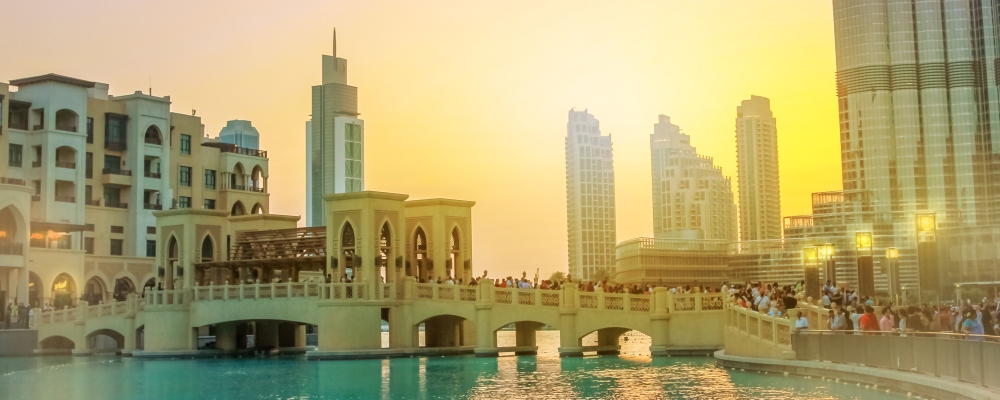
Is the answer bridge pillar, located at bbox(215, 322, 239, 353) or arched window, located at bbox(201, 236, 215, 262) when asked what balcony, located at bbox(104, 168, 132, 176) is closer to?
arched window, located at bbox(201, 236, 215, 262)

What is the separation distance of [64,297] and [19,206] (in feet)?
26.4

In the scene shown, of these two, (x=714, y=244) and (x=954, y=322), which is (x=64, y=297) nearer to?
(x=954, y=322)

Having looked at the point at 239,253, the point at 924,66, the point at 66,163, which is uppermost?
the point at 924,66

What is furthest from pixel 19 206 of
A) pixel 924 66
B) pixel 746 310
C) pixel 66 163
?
pixel 924 66

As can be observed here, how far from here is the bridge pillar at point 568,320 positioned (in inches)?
1724

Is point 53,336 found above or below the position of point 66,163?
below

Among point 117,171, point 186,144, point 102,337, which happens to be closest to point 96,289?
point 117,171

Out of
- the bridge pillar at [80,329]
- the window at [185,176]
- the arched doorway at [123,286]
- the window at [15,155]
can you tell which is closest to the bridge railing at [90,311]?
the bridge pillar at [80,329]

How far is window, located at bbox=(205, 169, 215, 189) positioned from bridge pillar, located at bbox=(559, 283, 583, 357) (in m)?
48.8

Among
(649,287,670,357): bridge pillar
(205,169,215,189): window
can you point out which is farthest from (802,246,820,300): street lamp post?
(205,169,215,189): window

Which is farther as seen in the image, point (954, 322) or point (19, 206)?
point (19, 206)

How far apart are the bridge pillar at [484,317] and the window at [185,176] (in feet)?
148

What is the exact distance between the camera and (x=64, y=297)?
66.6m

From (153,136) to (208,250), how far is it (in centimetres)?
2885
